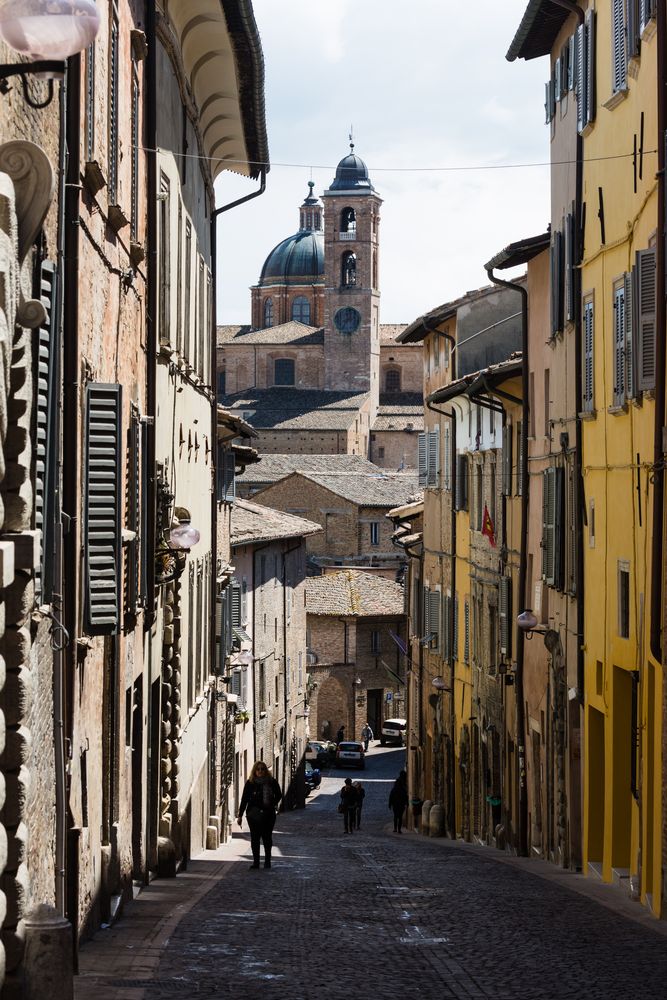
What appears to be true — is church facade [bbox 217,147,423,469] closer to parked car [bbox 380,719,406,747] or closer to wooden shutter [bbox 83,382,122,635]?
parked car [bbox 380,719,406,747]

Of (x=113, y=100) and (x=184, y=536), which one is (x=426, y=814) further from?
(x=113, y=100)

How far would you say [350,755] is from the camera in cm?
6247

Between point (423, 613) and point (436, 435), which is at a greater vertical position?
point (436, 435)

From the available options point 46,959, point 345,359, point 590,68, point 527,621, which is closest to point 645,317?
point 590,68

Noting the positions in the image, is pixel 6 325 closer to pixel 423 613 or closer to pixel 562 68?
pixel 562 68

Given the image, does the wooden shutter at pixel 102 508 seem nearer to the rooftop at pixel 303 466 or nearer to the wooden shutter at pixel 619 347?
the wooden shutter at pixel 619 347

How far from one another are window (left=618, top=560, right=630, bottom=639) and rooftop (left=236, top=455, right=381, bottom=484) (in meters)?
71.3

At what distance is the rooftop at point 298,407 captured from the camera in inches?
4375

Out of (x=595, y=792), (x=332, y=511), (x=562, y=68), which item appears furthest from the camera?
(x=332, y=511)

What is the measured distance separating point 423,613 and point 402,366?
87506 mm

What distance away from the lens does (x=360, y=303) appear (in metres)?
121

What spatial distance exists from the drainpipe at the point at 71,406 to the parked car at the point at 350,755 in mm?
52692

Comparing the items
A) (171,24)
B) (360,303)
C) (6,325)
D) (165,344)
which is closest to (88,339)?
(6,325)

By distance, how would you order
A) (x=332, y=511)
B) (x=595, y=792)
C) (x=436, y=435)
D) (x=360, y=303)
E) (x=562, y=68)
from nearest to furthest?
(x=595, y=792) → (x=562, y=68) → (x=436, y=435) → (x=332, y=511) → (x=360, y=303)
